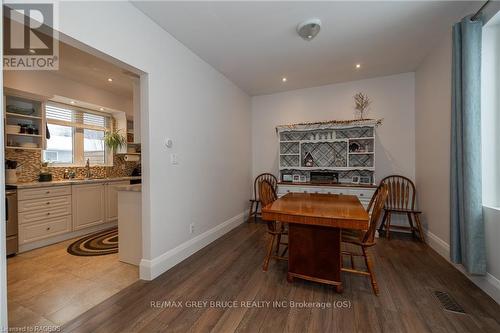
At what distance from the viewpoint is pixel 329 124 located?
3.83m

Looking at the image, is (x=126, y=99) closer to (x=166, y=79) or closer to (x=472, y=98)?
(x=166, y=79)

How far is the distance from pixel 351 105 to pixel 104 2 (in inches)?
150

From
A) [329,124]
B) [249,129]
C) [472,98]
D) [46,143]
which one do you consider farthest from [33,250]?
[472,98]

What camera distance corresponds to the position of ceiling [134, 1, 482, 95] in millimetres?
2025

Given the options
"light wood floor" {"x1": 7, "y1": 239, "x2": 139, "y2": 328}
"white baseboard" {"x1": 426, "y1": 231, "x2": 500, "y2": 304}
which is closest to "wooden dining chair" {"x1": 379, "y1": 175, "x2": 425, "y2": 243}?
"white baseboard" {"x1": 426, "y1": 231, "x2": 500, "y2": 304}

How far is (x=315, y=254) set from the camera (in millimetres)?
1979

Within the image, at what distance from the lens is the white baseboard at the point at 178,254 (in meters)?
2.16

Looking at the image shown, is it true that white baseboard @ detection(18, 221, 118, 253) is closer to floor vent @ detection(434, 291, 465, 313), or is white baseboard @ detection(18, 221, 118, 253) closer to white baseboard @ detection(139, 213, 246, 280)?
white baseboard @ detection(139, 213, 246, 280)

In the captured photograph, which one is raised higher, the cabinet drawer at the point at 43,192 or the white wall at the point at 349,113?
the white wall at the point at 349,113

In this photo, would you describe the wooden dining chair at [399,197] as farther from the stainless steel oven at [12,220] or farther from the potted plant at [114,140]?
the stainless steel oven at [12,220]

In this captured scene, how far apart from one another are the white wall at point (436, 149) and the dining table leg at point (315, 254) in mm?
1312

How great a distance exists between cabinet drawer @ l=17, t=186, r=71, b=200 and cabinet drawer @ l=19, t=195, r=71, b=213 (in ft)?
0.17

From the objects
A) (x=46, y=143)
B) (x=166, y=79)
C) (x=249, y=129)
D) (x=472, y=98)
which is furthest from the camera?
(x=249, y=129)

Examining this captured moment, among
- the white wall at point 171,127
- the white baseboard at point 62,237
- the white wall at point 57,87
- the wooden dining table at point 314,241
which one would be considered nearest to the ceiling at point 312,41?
the white wall at point 171,127
